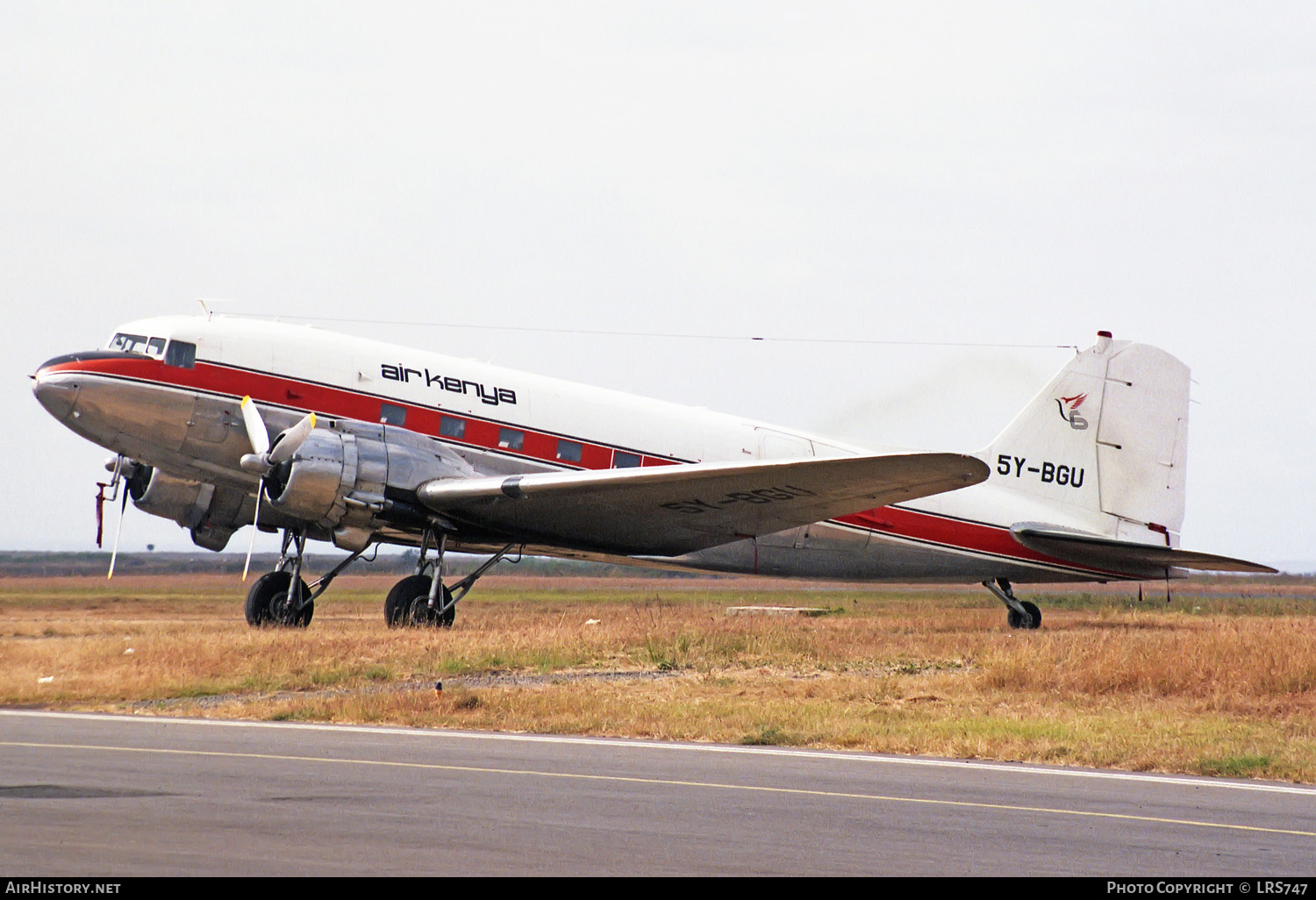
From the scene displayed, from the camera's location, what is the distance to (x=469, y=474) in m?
21.3

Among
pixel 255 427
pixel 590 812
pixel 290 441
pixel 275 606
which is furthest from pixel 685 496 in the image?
pixel 590 812

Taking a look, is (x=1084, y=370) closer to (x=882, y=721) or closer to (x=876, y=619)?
(x=876, y=619)

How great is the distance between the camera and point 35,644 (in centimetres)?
1898

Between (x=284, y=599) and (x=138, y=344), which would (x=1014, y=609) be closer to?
(x=284, y=599)

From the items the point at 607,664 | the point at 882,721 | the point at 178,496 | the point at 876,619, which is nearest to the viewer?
the point at 882,721

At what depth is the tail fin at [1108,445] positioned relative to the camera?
26.9 metres

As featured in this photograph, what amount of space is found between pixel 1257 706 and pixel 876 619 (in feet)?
46.9

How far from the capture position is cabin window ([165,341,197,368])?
20844mm

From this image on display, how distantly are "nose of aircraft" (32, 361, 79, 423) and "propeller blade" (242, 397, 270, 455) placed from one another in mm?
2472

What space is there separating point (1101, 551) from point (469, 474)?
12.5m

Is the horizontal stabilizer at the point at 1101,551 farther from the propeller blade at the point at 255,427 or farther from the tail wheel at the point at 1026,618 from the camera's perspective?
the propeller blade at the point at 255,427

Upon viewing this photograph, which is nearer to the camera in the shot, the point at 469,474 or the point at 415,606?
the point at 415,606

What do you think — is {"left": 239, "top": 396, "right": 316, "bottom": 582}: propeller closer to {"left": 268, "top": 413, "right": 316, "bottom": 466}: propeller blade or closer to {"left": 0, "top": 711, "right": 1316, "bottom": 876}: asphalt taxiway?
{"left": 268, "top": 413, "right": 316, "bottom": 466}: propeller blade
